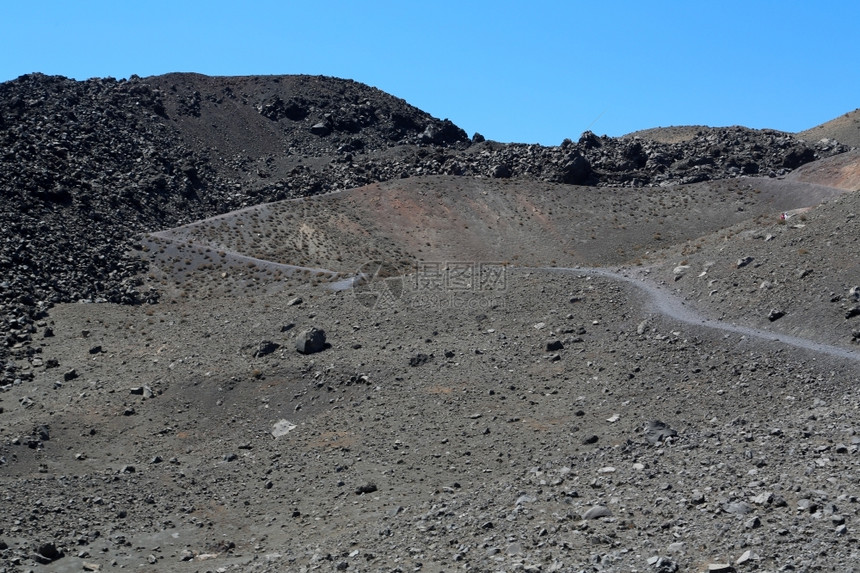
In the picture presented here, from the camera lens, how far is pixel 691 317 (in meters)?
30.5

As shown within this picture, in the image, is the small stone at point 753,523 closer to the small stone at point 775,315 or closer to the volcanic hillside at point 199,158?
the small stone at point 775,315

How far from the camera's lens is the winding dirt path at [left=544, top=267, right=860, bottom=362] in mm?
25652

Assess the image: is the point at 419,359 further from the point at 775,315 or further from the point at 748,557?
the point at 748,557

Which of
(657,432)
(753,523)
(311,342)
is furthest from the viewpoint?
(311,342)

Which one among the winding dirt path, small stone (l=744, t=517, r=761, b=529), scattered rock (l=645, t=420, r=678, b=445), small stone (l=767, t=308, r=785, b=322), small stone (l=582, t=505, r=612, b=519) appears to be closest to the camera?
small stone (l=744, t=517, r=761, b=529)

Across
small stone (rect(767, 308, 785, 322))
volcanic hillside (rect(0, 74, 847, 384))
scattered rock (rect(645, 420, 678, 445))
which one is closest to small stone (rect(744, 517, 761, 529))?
scattered rock (rect(645, 420, 678, 445))

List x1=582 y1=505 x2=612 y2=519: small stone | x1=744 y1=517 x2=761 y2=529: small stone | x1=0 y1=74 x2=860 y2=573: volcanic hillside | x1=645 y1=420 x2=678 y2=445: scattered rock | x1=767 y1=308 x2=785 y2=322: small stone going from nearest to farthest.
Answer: x1=744 y1=517 x2=761 y2=529: small stone < x1=582 y1=505 x2=612 y2=519: small stone < x1=0 y1=74 x2=860 y2=573: volcanic hillside < x1=645 y1=420 x2=678 y2=445: scattered rock < x1=767 y1=308 x2=785 y2=322: small stone

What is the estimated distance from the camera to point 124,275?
47.6m

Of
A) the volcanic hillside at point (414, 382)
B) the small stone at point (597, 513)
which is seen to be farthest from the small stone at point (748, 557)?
A: the small stone at point (597, 513)

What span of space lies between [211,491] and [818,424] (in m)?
13.9

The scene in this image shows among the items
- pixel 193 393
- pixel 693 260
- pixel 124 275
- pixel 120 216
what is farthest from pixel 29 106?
pixel 693 260

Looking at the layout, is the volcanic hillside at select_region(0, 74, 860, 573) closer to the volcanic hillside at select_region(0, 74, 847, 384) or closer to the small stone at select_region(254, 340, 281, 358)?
the small stone at select_region(254, 340, 281, 358)

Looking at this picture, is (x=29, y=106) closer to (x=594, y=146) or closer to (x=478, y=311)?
(x=594, y=146)

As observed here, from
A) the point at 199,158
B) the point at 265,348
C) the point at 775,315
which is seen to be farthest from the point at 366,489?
the point at 199,158
